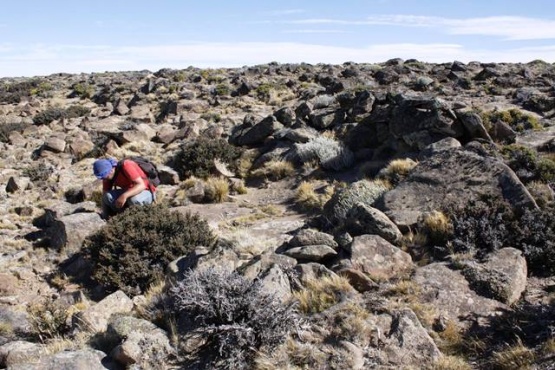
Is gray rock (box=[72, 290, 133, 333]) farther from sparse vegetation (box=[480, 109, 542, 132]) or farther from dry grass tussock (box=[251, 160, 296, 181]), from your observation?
sparse vegetation (box=[480, 109, 542, 132])

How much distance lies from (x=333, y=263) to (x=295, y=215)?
4647 millimetres

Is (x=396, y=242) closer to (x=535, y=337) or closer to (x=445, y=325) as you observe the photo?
(x=445, y=325)

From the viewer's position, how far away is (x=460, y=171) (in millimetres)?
8305

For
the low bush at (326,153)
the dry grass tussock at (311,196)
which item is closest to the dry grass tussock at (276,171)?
the low bush at (326,153)

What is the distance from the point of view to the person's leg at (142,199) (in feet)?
31.5

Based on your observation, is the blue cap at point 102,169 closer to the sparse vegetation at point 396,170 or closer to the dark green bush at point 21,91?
the sparse vegetation at point 396,170

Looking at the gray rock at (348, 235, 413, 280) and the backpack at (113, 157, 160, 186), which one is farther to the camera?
the backpack at (113, 157, 160, 186)

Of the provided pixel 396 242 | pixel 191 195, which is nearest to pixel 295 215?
pixel 191 195

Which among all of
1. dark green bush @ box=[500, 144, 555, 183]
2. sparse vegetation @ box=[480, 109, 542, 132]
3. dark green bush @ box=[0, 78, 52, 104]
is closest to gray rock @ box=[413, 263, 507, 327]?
dark green bush @ box=[500, 144, 555, 183]

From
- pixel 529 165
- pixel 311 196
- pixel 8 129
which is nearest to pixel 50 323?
pixel 311 196

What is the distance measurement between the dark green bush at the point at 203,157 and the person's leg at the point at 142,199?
4.78 metres

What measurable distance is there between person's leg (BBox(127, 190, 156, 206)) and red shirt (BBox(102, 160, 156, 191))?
0.52 ft

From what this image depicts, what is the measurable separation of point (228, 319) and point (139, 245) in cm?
436

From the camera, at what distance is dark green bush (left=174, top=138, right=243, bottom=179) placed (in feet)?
48.6
